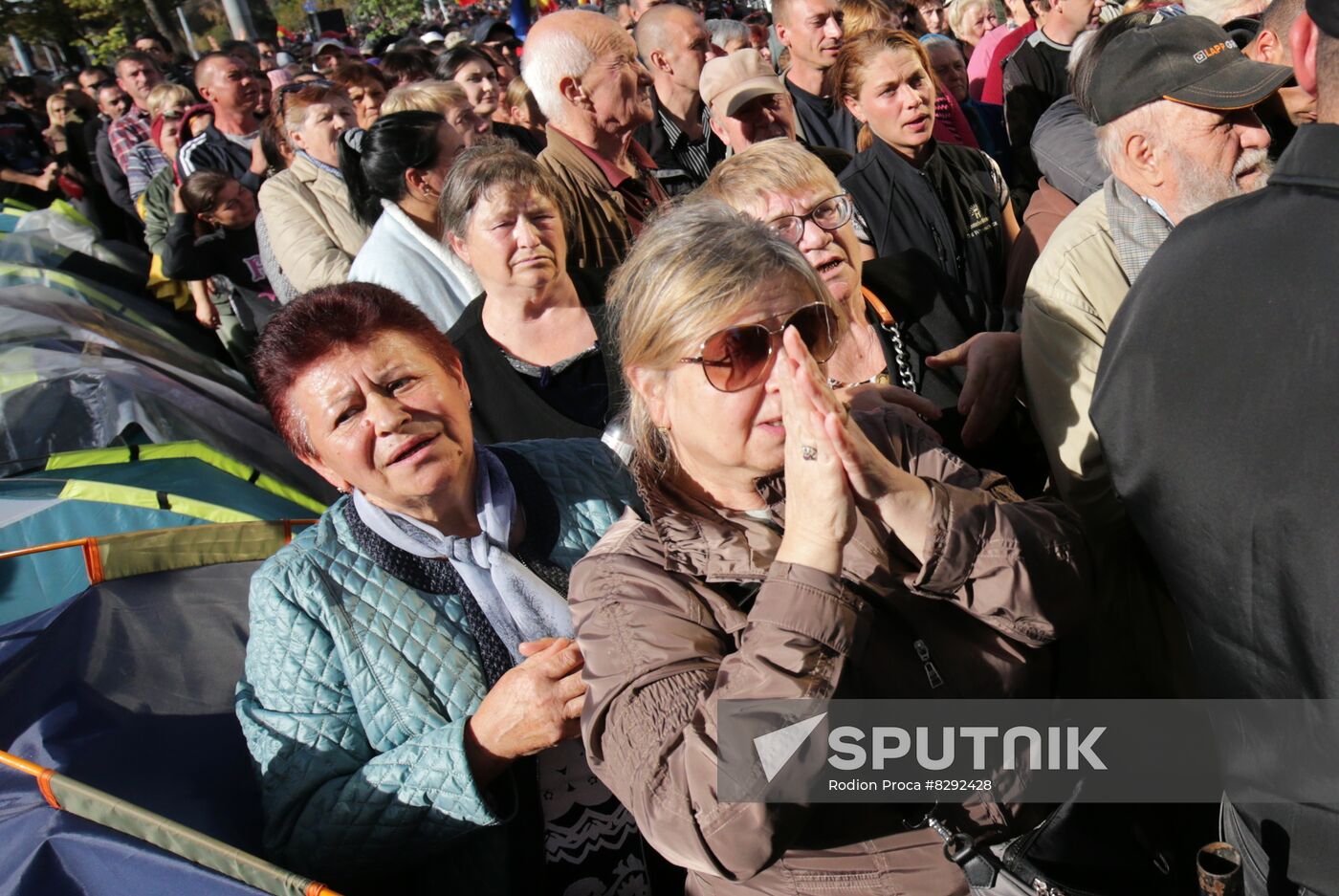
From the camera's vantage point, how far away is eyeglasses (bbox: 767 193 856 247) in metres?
2.81

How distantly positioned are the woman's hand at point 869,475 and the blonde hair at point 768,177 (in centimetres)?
129

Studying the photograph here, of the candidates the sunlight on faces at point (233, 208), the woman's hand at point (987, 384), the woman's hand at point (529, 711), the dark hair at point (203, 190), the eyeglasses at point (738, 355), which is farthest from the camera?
the sunlight on faces at point (233, 208)

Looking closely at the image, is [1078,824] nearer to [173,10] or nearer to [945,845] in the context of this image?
[945,845]

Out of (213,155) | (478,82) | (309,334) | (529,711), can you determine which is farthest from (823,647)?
(213,155)

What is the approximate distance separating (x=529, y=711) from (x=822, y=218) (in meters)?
1.53

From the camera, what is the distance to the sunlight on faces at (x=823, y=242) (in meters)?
2.79

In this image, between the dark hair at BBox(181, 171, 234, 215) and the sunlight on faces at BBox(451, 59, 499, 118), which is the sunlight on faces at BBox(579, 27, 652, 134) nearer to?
the sunlight on faces at BBox(451, 59, 499, 118)

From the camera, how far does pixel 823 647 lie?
1554 mm

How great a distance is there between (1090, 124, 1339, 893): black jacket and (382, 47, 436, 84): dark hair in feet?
22.1

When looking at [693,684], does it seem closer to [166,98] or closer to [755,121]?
[755,121]

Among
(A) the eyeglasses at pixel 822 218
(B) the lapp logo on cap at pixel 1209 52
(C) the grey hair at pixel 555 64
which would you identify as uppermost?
(B) the lapp logo on cap at pixel 1209 52

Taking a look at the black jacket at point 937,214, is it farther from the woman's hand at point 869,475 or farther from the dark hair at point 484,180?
the woman's hand at point 869,475

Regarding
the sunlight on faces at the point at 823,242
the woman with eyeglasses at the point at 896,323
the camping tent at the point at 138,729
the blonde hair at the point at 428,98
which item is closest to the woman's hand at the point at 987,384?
the woman with eyeglasses at the point at 896,323

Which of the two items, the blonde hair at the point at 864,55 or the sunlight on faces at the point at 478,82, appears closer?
the blonde hair at the point at 864,55
